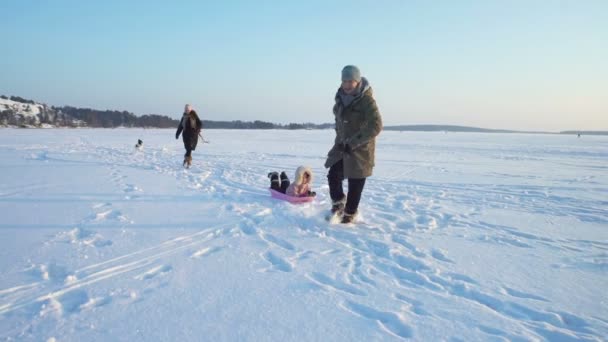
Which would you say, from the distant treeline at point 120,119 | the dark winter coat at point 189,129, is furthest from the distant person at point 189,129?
the distant treeline at point 120,119

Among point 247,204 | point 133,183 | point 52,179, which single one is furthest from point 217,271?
point 52,179

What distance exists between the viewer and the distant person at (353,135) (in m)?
3.84

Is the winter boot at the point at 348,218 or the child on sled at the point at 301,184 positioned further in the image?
the child on sled at the point at 301,184

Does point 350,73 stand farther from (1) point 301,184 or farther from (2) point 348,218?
(1) point 301,184

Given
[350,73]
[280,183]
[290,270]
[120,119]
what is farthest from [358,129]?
[120,119]

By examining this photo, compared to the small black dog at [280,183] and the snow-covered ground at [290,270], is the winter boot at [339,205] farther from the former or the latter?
the small black dog at [280,183]

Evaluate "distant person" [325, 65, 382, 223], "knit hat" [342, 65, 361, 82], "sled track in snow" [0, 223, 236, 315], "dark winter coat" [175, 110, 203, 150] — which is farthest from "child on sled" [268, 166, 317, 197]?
"dark winter coat" [175, 110, 203, 150]

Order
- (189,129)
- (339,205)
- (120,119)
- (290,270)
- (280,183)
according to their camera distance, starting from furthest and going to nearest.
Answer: (120,119) < (189,129) < (280,183) < (339,205) < (290,270)

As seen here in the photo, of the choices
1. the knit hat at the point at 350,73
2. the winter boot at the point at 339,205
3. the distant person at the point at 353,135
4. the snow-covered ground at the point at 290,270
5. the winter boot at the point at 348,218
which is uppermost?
the knit hat at the point at 350,73

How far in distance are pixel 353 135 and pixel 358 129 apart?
10cm

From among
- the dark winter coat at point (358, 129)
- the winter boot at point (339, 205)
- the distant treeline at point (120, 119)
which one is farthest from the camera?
A: the distant treeline at point (120, 119)

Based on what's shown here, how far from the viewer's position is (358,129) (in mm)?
4016

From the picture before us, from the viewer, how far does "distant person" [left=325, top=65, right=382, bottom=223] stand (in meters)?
3.84

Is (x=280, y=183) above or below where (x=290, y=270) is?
above
